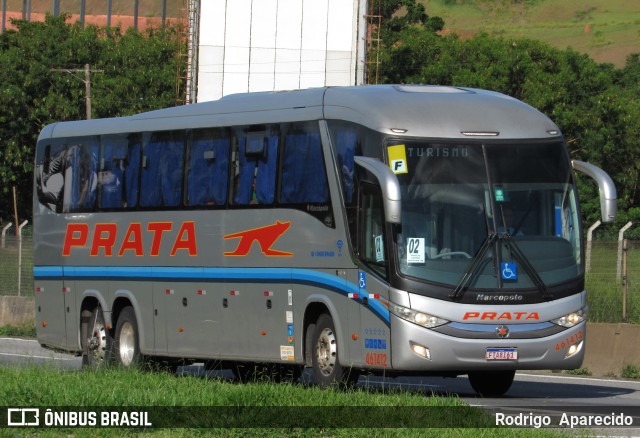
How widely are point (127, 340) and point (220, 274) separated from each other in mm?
2884

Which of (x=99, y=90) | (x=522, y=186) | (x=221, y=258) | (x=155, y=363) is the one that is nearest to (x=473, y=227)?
(x=522, y=186)

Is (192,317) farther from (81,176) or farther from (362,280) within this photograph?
(362,280)

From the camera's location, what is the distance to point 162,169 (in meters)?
21.0

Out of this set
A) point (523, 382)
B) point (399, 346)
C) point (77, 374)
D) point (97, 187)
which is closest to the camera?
point (399, 346)

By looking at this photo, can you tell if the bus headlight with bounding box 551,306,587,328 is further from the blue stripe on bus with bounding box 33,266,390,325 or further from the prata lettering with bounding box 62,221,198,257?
the prata lettering with bounding box 62,221,198,257

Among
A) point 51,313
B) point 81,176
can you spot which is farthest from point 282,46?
point 81,176

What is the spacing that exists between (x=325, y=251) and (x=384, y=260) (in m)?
1.26

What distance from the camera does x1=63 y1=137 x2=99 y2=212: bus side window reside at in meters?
22.6

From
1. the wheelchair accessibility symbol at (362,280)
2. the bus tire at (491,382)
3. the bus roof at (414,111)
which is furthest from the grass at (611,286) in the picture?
the wheelchair accessibility symbol at (362,280)

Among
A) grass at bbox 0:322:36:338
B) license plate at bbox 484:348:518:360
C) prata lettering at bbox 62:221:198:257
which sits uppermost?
prata lettering at bbox 62:221:198:257

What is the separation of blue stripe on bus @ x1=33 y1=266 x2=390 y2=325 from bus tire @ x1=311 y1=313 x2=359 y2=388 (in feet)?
1.65

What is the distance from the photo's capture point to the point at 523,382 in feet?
68.8

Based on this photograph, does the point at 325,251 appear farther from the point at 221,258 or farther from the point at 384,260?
the point at 221,258

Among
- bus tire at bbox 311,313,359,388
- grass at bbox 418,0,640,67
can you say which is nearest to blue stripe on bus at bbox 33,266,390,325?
bus tire at bbox 311,313,359,388
